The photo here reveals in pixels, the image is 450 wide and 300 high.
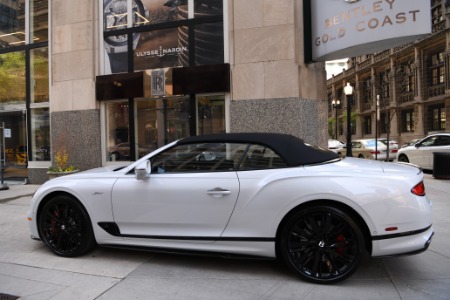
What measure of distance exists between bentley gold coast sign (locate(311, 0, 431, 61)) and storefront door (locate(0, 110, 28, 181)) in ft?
32.7

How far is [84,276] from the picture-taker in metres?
4.00

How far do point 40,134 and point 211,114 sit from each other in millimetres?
5991

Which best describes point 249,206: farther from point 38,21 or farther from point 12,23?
point 12,23

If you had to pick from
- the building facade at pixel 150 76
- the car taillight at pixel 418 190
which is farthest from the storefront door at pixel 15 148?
the car taillight at pixel 418 190

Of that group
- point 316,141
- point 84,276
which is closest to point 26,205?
point 84,276

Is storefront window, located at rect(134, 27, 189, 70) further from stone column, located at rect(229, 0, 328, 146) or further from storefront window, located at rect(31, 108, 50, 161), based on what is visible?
storefront window, located at rect(31, 108, 50, 161)

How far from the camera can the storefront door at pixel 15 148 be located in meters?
12.8

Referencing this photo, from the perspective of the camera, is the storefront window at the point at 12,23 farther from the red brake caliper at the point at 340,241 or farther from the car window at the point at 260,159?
the red brake caliper at the point at 340,241

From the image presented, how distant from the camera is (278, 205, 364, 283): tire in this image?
3613 mm

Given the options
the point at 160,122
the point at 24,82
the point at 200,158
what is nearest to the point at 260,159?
the point at 200,158

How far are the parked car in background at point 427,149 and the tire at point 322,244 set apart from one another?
38.8ft

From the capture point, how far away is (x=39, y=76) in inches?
482

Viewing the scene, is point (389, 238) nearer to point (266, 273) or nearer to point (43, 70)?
point (266, 273)

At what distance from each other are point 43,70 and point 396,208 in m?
11.8
